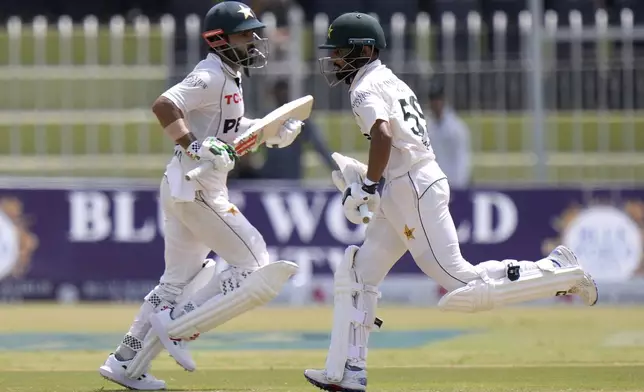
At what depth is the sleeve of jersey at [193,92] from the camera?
7.16 m

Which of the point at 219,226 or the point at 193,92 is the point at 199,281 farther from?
the point at 193,92

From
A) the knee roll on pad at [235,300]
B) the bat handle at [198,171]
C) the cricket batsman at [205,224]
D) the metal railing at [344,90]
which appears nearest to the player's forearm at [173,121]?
the cricket batsman at [205,224]

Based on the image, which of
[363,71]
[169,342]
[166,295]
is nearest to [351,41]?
[363,71]

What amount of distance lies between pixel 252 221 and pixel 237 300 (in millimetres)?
5887

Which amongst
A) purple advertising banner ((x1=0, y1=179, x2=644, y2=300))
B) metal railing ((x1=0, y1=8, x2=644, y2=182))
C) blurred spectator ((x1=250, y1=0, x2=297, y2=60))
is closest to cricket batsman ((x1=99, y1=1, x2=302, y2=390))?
purple advertising banner ((x1=0, y1=179, x2=644, y2=300))

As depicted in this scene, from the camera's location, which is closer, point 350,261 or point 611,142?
point 350,261

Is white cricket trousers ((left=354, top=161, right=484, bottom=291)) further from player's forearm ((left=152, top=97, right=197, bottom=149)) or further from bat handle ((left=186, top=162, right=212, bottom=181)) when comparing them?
player's forearm ((left=152, top=97, right=197, bottom=149))

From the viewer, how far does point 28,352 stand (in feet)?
30.7

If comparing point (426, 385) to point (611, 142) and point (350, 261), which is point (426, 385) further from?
point (611, 142)

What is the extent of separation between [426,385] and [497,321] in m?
4.24

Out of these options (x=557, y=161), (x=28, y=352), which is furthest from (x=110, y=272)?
(x=557, y=161)

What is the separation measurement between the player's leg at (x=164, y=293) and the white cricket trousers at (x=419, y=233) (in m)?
1.01

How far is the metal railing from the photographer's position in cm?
1478

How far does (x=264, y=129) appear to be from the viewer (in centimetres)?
735
